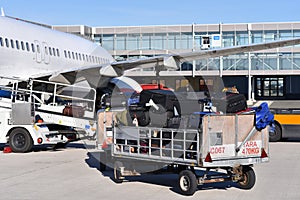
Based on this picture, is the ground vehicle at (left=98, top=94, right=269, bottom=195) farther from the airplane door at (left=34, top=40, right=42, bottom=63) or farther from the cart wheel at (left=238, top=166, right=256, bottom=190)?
the airplane door at (left=34, top=40, right=42, bottom=63)

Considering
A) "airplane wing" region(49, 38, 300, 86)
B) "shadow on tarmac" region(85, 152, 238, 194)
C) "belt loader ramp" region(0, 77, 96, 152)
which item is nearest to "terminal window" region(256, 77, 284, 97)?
"airplane wing" region(49, 38, 300, 86)

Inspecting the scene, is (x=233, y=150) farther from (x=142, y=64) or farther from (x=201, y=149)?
(x=142, y=64)

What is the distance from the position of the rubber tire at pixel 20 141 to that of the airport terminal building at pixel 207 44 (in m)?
38.9

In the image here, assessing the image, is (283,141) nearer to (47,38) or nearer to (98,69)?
(98,69)

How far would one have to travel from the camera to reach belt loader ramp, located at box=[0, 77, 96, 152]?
60.5ft

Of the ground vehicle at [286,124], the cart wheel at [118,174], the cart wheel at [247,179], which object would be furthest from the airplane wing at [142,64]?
the cart wheel at [247,179]

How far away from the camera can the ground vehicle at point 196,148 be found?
10.6 metres

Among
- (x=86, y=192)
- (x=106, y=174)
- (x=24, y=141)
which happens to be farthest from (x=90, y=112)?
(x=86, y=192)

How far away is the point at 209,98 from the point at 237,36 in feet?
164

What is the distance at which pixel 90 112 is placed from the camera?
19250 millimetres

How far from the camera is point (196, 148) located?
35.1ft

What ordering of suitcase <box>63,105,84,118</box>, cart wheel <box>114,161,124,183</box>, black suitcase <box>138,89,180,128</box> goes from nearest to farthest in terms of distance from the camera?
black suitcase <box>138,89,180,128</box>, cart wheel <box>114,161,124,183</box>, suitcase <box>63,105,84,118</box>

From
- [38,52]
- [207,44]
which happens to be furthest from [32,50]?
[207,44]

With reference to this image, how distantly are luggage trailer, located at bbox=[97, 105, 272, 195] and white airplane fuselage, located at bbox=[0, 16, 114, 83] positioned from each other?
9.60 m
